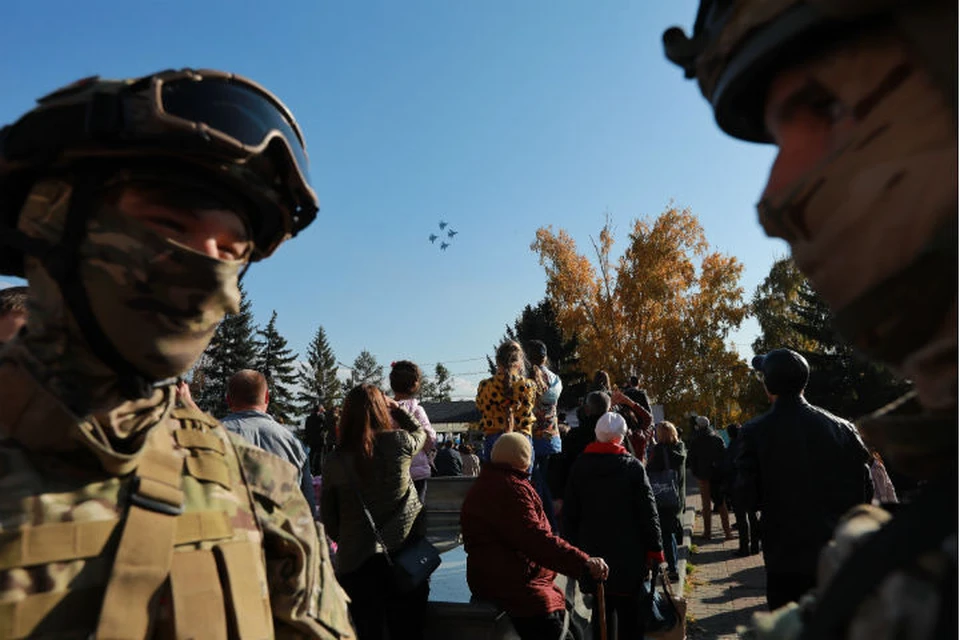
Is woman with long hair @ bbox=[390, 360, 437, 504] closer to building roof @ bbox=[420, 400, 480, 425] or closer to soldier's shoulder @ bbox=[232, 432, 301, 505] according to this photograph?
soldier's shoulder @ bbox=[232, 432, 301, 505]

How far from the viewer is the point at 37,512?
1562 mm

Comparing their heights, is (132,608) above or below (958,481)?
below

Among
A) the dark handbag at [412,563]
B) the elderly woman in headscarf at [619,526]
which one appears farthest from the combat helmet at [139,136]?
the elderly woman in headscarf at [619,526]

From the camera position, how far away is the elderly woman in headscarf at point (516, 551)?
444 cm

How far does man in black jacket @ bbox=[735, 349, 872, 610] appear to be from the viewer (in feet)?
14.6

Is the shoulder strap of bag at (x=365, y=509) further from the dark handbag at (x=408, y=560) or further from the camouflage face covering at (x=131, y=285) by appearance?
the camouflage face covering at (x=131, y=285)

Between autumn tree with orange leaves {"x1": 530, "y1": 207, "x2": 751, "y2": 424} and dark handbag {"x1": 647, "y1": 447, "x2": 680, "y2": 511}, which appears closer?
dark handbag {"x1": 647, "y1": 447, "x2": 680, "y2": 511}

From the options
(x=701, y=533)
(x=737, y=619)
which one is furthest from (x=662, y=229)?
(x=737, y=619)

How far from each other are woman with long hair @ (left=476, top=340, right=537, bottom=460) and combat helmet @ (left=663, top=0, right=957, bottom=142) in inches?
216

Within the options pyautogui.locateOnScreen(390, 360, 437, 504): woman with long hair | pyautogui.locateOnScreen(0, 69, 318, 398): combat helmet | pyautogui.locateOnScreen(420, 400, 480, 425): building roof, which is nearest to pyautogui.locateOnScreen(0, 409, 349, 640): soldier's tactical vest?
pyautogui.locateOnScreen(0, 69, 318, 398): combat helmet

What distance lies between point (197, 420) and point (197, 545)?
43cm

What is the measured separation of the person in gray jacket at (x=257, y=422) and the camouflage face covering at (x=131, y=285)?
2739 mm

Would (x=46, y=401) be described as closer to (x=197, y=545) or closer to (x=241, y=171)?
(x=197, y=545)

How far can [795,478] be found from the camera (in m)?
4.54
